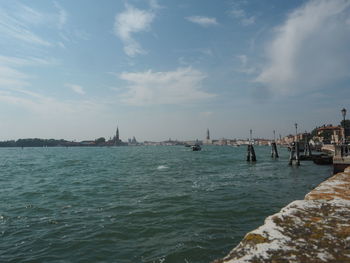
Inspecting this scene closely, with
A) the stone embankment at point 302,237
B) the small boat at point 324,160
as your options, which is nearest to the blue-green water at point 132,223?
the stone embankment at point 302,237

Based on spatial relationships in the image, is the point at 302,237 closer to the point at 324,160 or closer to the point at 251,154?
the point at 324,160

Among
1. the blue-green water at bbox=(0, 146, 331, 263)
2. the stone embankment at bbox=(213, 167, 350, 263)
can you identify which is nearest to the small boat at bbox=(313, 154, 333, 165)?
the blue-green water at bbox=(0, 146, 331, 263)

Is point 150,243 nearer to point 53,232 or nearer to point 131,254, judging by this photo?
point 131,254

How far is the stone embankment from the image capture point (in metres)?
2.18

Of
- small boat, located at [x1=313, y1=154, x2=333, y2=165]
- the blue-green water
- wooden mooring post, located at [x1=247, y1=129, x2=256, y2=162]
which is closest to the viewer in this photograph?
the blue-green water

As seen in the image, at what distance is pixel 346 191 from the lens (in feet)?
14.5

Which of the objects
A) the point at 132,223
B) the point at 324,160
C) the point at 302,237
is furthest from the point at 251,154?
the point at 302,237

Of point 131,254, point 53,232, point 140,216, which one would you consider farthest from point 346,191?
point 53,232

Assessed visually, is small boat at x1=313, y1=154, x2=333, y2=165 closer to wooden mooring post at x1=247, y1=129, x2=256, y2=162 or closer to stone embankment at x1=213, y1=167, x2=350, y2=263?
wooden mooring post at x1=247, y1=129, x2=256, y2=162

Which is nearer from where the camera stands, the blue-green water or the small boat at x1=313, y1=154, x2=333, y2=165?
the blue-green water

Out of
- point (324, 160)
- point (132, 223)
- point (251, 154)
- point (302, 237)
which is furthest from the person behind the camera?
point (251, 154)

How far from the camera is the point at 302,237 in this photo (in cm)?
256

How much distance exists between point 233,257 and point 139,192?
14741 mm

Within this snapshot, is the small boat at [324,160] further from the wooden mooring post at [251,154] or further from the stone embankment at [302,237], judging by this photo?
the stone embankment at [302,237]
